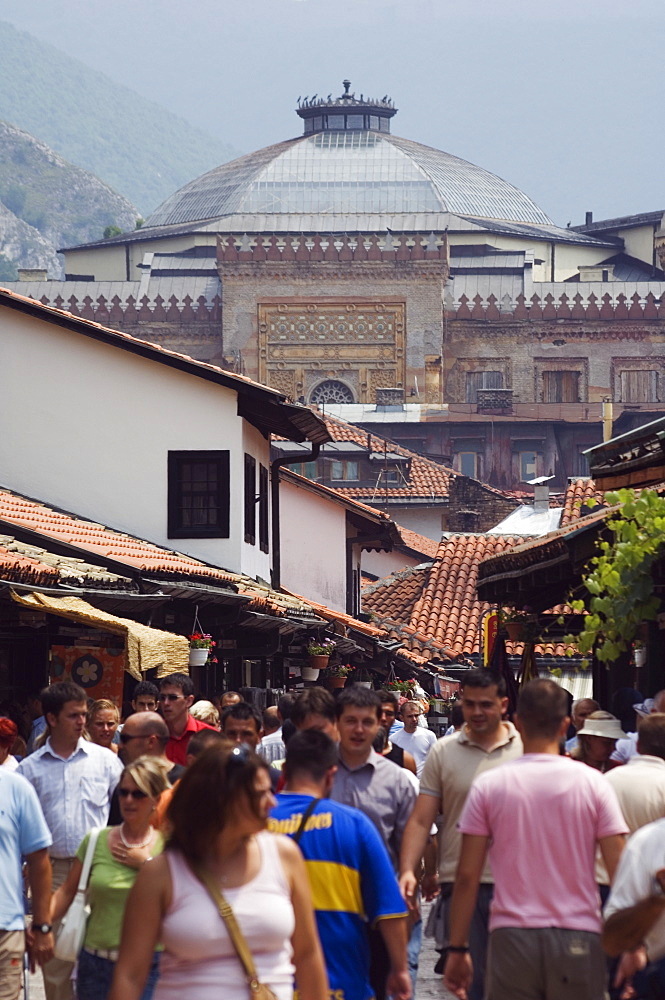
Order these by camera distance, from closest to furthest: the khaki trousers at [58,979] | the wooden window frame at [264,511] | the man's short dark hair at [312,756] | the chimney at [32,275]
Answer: the man's short dark hair at [312,756]
the khaki trousers at [58,979]
the wooden window frame at [264,511]
the chimney at [32,275]

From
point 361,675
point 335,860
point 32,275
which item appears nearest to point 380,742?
point 335,860

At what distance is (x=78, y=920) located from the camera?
281 inches

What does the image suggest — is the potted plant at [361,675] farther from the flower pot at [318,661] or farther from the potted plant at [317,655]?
the flower pot at [318,661]

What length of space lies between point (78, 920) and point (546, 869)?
174cm

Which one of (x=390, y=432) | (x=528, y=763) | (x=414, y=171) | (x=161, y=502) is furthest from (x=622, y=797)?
(x=414, y=171)

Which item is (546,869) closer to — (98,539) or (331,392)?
(98,539)

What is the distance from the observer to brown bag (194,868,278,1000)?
5211 millimetres

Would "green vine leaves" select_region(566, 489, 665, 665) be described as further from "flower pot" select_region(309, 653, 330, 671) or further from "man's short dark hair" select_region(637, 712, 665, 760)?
"flower pot" select_region(309, 653, 330, 671)

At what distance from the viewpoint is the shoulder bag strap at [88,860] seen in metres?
7.16

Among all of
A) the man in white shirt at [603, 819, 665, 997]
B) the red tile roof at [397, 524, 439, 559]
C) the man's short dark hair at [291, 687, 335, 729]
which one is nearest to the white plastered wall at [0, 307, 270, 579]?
the man's short dark hair at [291, 687, 335, 729]

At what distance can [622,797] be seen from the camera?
25.2 ft

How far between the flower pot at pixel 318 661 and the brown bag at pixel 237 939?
20143 mm

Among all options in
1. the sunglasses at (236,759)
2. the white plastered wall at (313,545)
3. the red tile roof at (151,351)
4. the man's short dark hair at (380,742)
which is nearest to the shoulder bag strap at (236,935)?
the sunglasses at (236,759)

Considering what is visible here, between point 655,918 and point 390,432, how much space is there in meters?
61.2
